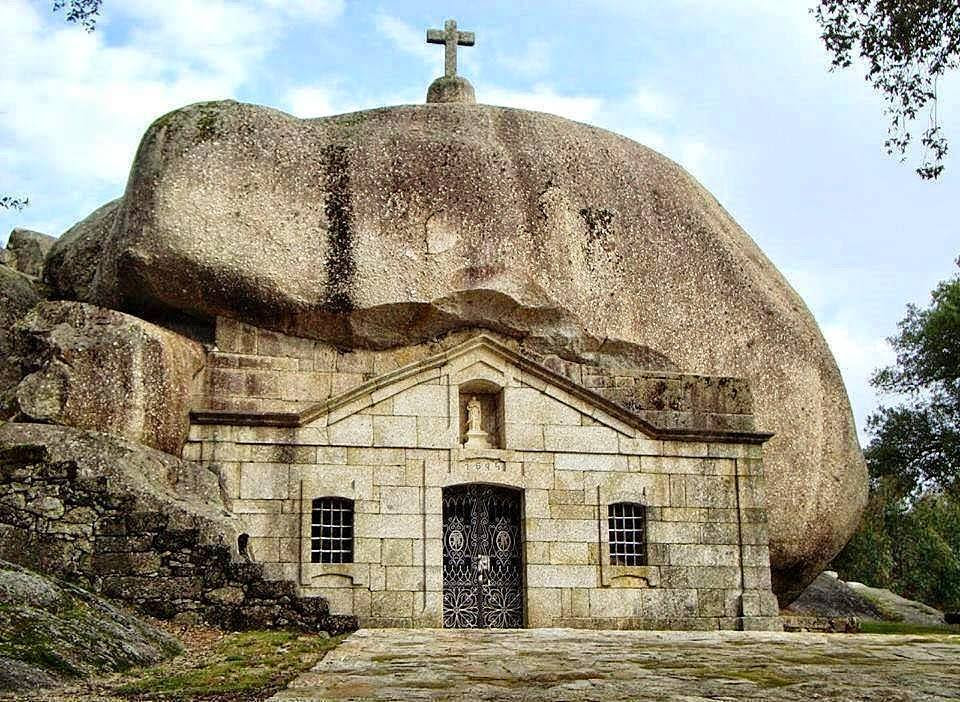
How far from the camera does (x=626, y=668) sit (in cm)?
893

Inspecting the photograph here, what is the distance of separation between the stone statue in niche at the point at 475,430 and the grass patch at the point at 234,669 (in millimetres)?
5213

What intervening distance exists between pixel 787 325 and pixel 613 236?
12.0 ft

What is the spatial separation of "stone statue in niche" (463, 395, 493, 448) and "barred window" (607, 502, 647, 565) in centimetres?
214

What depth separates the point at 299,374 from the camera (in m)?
17.4

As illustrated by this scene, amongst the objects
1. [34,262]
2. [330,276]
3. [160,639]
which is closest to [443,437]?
[330,276]

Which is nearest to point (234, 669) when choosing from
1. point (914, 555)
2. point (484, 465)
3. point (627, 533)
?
point (484, 465)

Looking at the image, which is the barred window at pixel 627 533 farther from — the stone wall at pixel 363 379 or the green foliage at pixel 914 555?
the green foliage at pixel 914 555

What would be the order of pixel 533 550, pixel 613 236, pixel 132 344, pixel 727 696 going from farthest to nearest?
1. pixel 613 236
2. pixel 533 550
3. pixel 132 344
4. pixel 727 696

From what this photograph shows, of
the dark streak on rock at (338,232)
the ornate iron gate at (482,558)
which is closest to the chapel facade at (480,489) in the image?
the ornate iron gate at (482,558)

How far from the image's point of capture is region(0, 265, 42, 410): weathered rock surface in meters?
17.5

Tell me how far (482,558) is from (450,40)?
37.8 feet

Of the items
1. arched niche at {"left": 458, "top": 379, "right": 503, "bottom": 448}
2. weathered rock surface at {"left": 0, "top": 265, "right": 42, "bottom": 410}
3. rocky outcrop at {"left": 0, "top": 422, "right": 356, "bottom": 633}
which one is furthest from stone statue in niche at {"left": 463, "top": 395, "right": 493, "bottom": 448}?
weathered rock surface at {"left": 0, "top": 265, "right": 42, "bottom": 410}

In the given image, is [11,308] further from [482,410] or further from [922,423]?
[922,423]

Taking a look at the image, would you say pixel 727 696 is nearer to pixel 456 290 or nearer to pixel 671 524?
pixel 671 524
